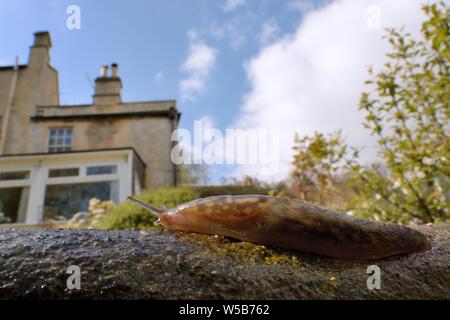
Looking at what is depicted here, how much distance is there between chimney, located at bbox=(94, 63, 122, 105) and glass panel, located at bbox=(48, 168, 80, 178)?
206 inches

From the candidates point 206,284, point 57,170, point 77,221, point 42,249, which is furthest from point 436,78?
point 57,170

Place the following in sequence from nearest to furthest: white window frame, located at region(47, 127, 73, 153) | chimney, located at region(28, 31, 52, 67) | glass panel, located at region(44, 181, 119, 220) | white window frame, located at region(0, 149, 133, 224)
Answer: glass panel, located at region(44, 181, 119, 220) < white window frame, located at region(0, 149, 133, 224) < white window frame, located at region(47, 127, 73, 153) < chimney, located at region(28, 31, 52, 67)

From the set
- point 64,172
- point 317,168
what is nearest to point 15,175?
point 64,172

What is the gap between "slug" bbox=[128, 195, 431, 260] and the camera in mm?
1316

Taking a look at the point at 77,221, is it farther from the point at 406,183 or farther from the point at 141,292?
the point at 141,292

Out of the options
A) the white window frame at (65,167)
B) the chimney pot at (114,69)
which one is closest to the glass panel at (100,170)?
the white window frame at (65,167)

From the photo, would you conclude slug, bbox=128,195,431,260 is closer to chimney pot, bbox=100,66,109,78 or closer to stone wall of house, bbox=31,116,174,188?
stone wall of house, bbox=31,116,174,188

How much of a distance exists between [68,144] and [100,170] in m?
4.01

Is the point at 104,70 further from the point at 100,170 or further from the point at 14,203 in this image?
the point at 14,203

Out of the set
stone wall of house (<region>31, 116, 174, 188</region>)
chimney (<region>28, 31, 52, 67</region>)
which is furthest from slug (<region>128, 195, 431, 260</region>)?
chimney (<region>28, 31, 52, 67</region>)

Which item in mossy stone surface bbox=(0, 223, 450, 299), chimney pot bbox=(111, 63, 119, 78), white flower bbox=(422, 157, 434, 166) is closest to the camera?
mossy stone surface bbox=(0, 223, 450, 299)

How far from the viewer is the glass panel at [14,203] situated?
12805mm

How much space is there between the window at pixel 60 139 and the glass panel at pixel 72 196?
3.70 meters
